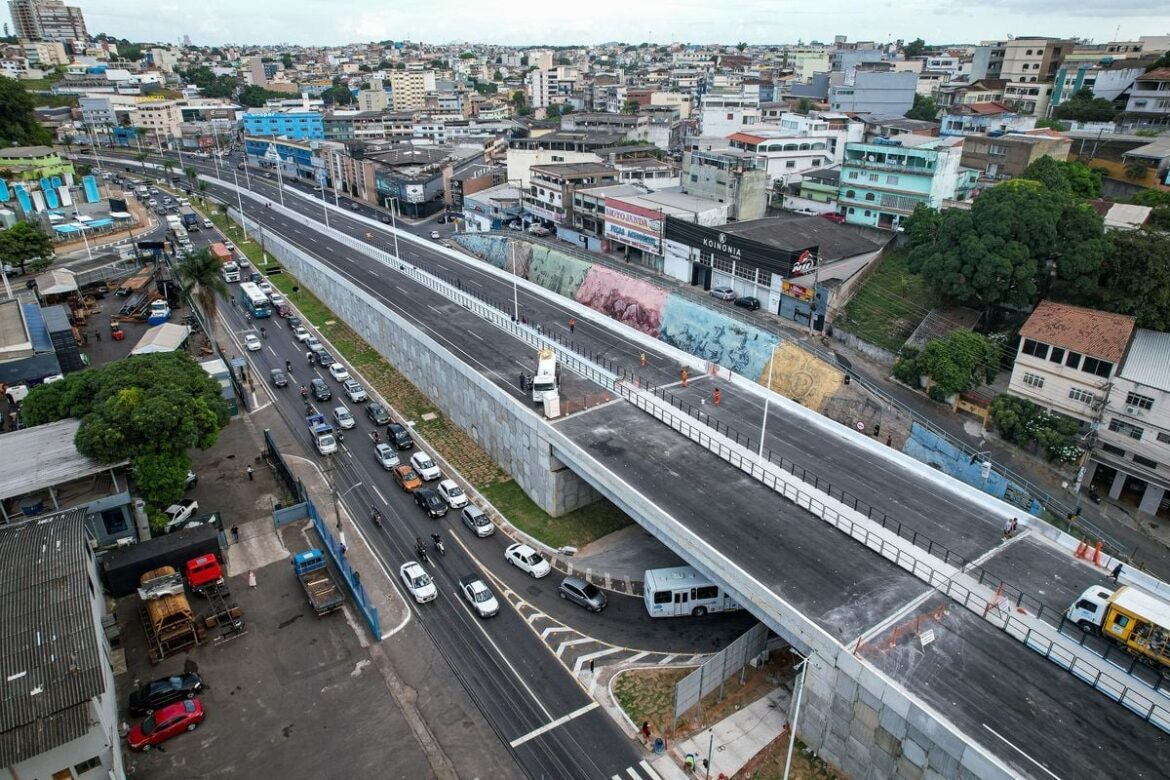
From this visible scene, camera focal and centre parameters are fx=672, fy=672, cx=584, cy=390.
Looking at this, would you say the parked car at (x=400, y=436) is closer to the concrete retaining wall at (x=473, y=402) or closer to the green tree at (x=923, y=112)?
the concrete retaining wall at (x=473, y=402)

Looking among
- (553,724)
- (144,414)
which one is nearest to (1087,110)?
(553,724)

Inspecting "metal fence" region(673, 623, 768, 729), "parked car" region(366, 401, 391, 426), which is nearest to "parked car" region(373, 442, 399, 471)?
"parked car" region(366, 401, 391, 426)

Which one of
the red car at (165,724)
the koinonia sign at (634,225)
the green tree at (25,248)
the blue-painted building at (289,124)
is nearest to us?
the red car at (165,724)

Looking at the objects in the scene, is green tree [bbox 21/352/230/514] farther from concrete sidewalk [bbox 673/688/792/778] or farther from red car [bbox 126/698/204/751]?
concrete sidewalk [bbox 673/688/792/778]

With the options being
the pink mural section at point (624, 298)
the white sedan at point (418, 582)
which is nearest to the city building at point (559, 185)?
the pink mural section at point (624, 298)

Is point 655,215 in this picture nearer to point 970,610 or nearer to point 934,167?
point 934,167
